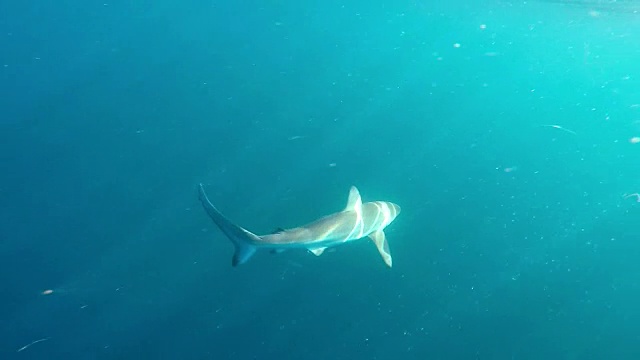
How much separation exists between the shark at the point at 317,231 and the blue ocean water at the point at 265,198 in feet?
6.04

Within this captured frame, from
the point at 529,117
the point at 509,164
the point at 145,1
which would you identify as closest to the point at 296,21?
the point at 145,1

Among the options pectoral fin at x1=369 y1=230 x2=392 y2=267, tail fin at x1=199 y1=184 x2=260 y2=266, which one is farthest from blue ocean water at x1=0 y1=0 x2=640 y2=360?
tail fin at x1=199 y1=184 x2=260 y2=266

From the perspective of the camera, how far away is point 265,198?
1073 centimetres

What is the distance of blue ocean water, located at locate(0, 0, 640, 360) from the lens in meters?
8.88

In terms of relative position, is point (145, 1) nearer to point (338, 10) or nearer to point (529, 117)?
point (338, 10)

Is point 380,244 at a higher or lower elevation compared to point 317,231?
lower

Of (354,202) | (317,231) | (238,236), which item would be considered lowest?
(354,202)

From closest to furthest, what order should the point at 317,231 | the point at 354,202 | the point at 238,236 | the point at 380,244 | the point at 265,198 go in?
the point at 238,236 < the point at 317,231 < the point at 354,202 < the point at 380,244 < the point at 265,198

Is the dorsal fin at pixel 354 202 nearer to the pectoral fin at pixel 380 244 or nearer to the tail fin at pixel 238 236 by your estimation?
the pectoral fin at pixel 380 244

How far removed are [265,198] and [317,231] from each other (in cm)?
552

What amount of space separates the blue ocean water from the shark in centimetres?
184

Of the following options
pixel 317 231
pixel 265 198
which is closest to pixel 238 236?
pixel 317 231

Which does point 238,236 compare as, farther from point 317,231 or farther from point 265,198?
point 265,198

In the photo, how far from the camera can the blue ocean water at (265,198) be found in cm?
888
